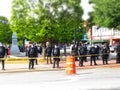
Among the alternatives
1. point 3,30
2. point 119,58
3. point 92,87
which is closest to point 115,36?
point 3,30

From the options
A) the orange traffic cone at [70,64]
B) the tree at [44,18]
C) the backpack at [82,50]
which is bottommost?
the orange traffic cone at [70,64]

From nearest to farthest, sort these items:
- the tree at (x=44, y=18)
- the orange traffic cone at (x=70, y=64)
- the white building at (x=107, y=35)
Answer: the orange traffic cone at (x=70, y=64)
the tree at (x=44, y=18)
the white building at (x=107, y=35)

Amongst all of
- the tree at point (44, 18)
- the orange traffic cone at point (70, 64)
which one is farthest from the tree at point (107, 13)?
the orange traffic cone at point (70, 64)

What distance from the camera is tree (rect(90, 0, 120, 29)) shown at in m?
36.1

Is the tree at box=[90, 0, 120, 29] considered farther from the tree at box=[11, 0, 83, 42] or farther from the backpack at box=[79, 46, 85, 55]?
the backpack at box=[79, 46, 85, 55]

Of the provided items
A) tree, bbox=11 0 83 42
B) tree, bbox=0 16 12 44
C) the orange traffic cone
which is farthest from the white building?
the orange traffic cone

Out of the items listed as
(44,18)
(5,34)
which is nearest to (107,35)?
(5,34)

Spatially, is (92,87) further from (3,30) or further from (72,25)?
(3,30)

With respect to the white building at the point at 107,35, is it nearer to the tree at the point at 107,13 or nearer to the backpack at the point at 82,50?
the tree at the point at 107,13

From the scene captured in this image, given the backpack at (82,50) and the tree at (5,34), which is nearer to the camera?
the backpack at (82,50)

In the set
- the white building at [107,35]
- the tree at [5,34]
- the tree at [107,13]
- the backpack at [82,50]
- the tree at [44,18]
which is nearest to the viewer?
the backpack at [82,50]

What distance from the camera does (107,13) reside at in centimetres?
3719

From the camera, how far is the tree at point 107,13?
1422 inches

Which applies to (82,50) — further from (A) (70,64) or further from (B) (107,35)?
(B) (107,35)
